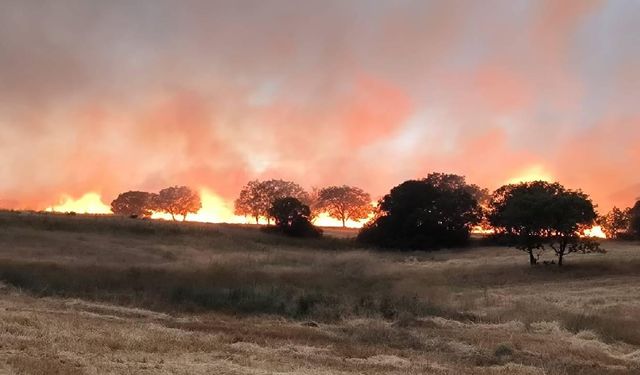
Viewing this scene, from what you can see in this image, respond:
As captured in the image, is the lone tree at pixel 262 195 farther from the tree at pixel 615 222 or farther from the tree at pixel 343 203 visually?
the tree at pixel 615 222

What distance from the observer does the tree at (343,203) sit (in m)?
147

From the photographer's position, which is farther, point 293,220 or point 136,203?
point 136,203

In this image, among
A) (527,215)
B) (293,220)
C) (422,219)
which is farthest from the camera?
(293,220)

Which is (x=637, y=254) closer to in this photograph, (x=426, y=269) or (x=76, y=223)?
(x=426, y=269)

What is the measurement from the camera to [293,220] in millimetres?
93000

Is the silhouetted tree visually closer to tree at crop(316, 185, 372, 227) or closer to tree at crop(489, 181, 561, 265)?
tree at crop(489, 181, 561, 265)

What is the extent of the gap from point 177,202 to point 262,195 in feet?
74.5

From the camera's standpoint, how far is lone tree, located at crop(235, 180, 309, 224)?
13962 centimetres

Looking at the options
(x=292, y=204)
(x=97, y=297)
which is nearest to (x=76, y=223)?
(x=292, y=204)

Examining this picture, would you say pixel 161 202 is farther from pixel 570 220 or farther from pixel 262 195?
pixel 570 220

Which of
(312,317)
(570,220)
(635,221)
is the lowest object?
(312,317)

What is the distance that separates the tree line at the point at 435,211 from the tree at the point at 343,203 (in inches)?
9.5

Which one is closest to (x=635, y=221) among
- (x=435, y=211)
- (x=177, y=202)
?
(x=435, y=211)

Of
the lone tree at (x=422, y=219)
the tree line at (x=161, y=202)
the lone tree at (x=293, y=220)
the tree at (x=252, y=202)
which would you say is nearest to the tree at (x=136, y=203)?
the tree line at (x=161, y=202)
